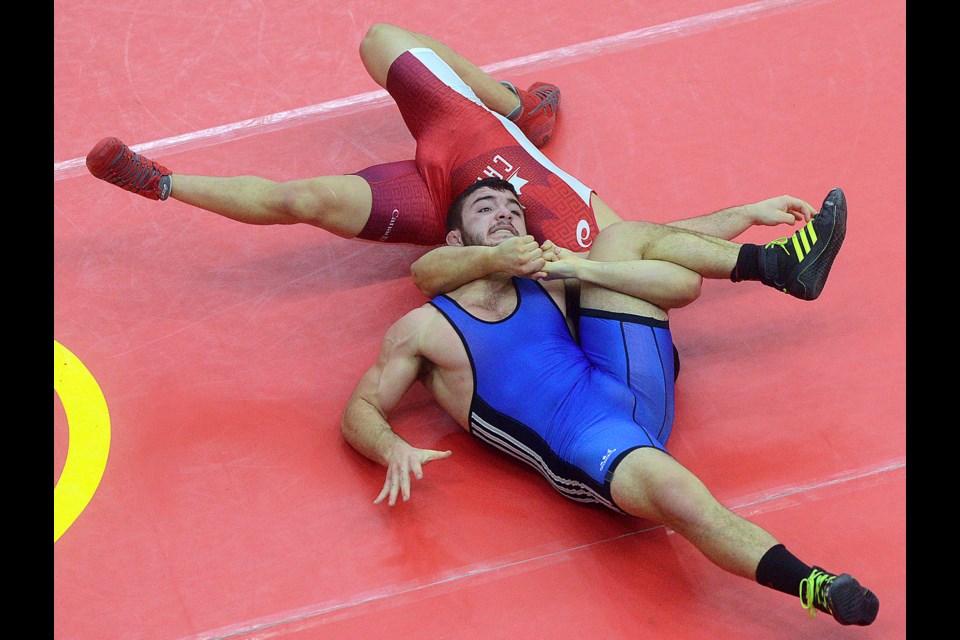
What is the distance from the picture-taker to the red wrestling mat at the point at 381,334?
327 centimetres

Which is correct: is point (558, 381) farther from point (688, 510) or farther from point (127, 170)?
point (127, 170)

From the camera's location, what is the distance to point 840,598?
9.35 feet

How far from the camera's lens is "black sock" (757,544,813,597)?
292 cm

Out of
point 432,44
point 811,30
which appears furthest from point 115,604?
point 811,30

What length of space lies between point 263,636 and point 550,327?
1.22m

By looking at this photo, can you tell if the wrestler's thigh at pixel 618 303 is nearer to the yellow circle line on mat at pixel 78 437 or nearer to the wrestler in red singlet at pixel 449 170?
the wrestler in red singlet at pixel 449 170

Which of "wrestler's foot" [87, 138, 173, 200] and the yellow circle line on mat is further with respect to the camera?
"wrestler's foot" [87, 138, 173, 200]

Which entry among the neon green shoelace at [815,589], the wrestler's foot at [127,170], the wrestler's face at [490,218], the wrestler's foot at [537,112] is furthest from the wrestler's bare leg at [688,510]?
the wrestler's foot at [127,170]

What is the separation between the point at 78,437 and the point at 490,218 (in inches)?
57.9

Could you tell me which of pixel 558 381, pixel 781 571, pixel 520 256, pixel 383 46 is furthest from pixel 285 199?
pixel 781 571

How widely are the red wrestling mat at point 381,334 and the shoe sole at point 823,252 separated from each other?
1.27ft

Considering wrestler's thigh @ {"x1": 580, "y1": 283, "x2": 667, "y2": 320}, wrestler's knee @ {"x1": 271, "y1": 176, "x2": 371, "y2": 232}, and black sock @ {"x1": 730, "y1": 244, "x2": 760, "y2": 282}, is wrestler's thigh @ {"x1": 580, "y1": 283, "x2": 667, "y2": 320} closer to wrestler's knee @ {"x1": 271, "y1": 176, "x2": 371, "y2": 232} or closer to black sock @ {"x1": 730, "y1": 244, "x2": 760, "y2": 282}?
black sock @ {"x1": 730, "y1": 244, "x2": 760, "y2": 282}

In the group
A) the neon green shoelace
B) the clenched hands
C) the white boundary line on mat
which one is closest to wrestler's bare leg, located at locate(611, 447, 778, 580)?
the neon green shoelace

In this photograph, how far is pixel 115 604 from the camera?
3.29m
